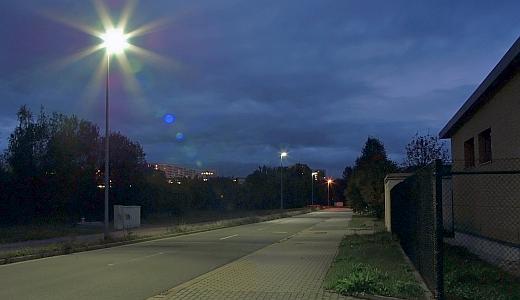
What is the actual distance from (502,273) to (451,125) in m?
9.55

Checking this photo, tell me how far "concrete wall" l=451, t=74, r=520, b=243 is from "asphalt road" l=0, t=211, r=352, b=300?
751 centimetres

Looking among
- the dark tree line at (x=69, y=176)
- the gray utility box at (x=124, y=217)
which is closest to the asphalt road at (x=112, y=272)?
the gray utility box at (x=124, y=217)

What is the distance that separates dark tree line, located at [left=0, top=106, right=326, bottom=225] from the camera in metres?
45.4

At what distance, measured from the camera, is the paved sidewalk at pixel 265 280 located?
1047 cm

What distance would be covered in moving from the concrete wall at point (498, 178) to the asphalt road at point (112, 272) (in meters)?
7.51

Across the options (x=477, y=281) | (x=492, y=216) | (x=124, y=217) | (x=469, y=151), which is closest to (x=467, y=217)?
(x=469, y=151)

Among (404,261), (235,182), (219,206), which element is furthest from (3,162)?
(235,182)

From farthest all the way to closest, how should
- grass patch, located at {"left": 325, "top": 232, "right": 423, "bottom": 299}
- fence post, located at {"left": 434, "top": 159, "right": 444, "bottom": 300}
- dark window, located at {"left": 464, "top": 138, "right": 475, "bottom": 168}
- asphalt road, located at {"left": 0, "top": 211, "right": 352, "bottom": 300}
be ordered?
1. dark window, located at {"left": 464, "top": 138, "right": 475, "bottom": 168}
2. asphalt road, located at {"left": 0, "top": 211, "right": 352, "bottom": 300}
3. grass patch, located at {"left": 325, "top": 232, "right": 423, "bottom": 299}
4. fence post, located at {"left": 434, "top": 159, "right": 444, "bottom": 300}

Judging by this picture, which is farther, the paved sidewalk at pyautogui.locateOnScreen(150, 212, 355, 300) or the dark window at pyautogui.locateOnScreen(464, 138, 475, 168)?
the dark window at pyautogui.locateOnScreen(464, 138, 475, 168)

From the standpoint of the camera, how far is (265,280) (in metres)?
12.6

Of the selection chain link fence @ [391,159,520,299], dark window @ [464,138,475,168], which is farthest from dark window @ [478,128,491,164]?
dark window @ [464,138,475,168]

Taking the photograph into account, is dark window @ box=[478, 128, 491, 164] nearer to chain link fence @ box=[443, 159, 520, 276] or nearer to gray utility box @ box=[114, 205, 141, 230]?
chain link fence @ box=[443, 159, 520, 276]

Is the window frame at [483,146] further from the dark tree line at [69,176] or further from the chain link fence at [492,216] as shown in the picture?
the dark tree line at [69,176]

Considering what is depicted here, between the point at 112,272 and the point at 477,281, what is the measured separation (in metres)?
8.88
